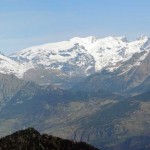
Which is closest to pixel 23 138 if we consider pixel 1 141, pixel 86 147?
pixel 1 141

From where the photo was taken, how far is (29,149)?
516 ft

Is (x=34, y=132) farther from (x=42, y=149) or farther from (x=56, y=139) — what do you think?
(x=42, y=149)

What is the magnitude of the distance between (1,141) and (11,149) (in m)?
17.2

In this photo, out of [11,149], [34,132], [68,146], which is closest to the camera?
[11,149]

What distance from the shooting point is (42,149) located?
158 m

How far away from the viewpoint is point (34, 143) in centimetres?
16412

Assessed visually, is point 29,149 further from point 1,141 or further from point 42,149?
point 1,141

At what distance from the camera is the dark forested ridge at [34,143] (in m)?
160

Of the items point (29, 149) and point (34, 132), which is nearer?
point (29, 149)

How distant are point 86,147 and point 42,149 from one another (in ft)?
60.8

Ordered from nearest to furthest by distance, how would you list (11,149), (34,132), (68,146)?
(11,149) → (68,146) → (34,132)

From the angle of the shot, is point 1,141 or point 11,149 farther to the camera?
point 1,141

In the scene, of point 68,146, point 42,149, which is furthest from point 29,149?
point 68,146

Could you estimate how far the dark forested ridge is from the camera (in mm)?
160125
